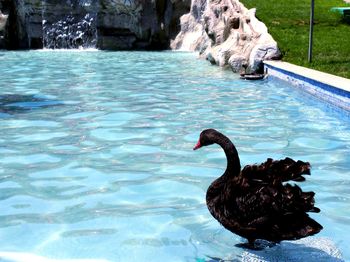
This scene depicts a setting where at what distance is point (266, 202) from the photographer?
3.48 meters

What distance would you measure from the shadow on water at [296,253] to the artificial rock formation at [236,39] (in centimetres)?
1132

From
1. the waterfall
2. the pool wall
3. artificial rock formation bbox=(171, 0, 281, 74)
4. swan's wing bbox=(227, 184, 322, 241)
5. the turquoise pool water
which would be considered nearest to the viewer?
swan's wing bbox=(227, 184, 322, 241)

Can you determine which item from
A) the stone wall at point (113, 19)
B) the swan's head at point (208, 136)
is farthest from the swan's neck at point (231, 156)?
the stone wall at point (113, 19)

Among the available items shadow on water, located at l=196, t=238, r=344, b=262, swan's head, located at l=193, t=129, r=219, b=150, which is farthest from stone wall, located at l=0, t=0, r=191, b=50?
shadow on water, located at l=196, t=238, r=344, b=262

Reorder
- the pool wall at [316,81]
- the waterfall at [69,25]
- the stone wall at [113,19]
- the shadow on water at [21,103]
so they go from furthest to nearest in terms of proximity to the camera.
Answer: the waterfall at [69,25] < the stone wall at [113,19] < the shadow on water at [21,103] < the pool wall at [316,81]

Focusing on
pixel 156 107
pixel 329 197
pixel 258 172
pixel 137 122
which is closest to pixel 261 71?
pixel 156 107

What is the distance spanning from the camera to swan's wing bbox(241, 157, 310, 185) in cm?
352

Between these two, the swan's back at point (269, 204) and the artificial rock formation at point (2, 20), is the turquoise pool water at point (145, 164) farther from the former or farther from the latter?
the artificial rock formation at point (2, 20)

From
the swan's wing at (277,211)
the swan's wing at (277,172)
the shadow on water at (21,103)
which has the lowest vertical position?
the shadow on water at (21,103)

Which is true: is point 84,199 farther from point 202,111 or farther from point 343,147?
point 202,111

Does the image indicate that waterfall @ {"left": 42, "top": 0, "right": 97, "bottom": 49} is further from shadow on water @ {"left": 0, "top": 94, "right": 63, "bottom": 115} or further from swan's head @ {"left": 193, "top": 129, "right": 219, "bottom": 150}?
swan's head @ {"left": 193, "top": 129, "right": 219, "bottom": 150}

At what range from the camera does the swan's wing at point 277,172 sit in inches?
139

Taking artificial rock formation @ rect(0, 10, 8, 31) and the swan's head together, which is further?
artificial rock formation @ rect(0, 10, 8, 31)

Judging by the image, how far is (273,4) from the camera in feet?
82.1
